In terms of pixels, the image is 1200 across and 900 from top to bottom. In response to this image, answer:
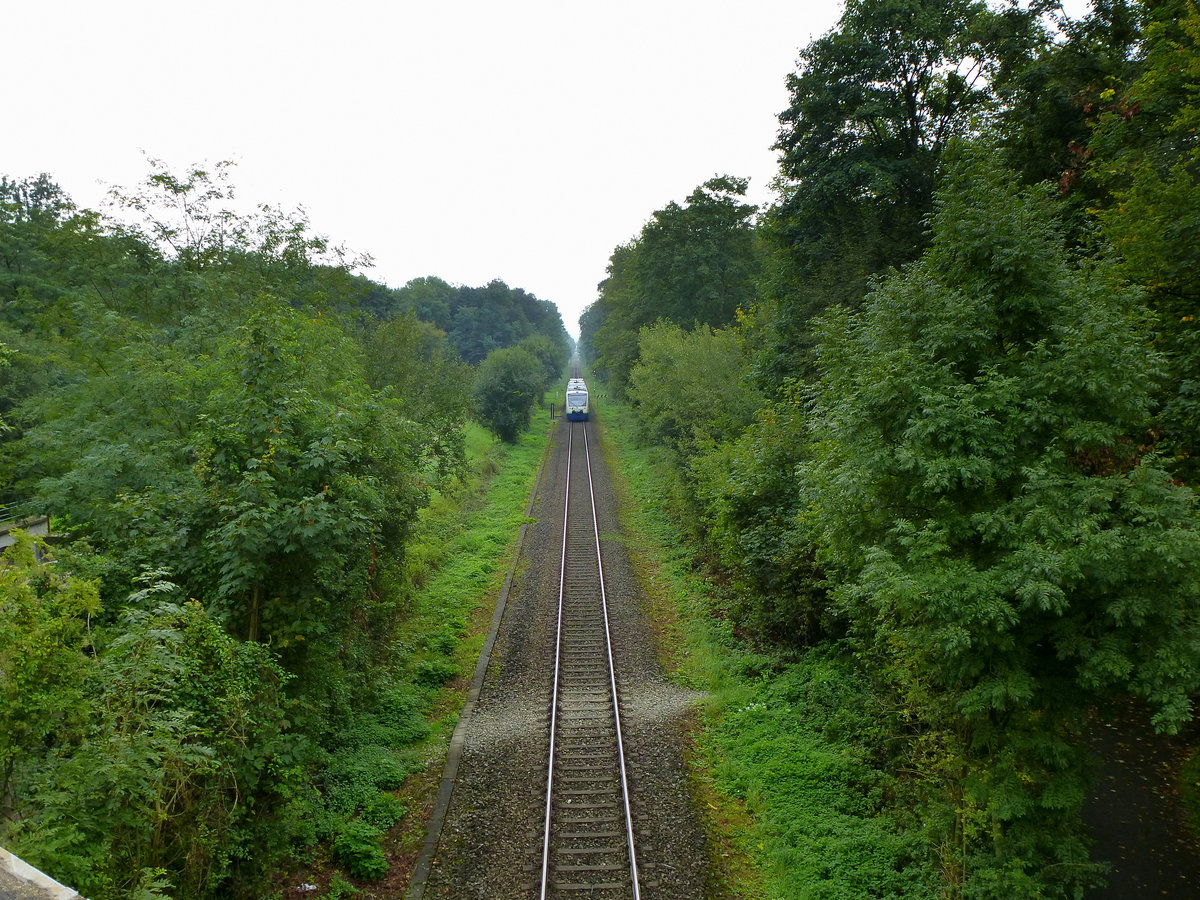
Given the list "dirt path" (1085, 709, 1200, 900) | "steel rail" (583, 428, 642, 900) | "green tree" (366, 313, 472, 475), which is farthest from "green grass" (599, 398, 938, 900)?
"green tree" (366, 313, 472, 475)

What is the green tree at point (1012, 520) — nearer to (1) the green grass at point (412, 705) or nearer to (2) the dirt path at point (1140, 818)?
(2) the dirt path at point (1140, 818)

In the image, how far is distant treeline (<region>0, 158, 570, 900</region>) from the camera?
17.1 ft

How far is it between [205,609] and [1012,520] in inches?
354

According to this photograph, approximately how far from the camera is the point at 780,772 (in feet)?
33.9

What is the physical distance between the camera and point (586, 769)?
34.4 feet

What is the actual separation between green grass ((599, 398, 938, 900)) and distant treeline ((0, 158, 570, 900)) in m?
4.82

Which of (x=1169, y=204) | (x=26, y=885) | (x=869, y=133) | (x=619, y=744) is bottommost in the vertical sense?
(x=619, y=744)

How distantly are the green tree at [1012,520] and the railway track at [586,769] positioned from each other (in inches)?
158

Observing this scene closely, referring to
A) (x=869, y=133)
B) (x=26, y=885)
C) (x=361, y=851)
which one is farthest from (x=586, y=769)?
(x=869, y=133)

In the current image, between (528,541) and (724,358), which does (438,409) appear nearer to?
(528,541)

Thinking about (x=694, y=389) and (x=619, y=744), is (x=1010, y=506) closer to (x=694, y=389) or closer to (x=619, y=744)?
(x=619, y=744)

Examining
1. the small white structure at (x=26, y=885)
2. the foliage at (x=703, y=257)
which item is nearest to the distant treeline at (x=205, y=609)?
the small white structure at (x=26, y=885)

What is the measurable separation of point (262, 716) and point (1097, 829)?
36.2 feet

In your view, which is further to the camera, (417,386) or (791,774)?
(417,386)
